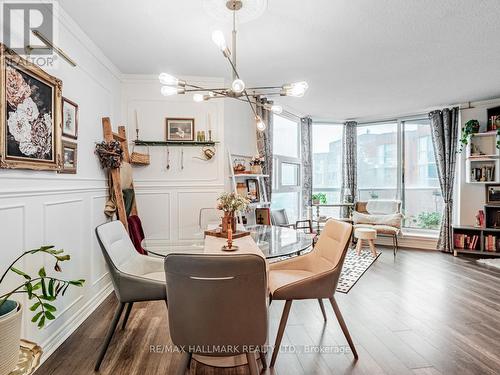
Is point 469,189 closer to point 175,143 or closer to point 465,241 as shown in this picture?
point 465,241

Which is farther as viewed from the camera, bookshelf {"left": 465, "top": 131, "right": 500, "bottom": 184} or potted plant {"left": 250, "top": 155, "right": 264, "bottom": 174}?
bookshelf {"left": 465, "top": 131, "right": 500, "bottom": 184}

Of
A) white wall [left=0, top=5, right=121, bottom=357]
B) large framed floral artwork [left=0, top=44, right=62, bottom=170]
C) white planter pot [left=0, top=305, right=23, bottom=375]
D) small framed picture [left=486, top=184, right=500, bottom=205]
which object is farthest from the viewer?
small framed picture [left=486, top=184, right=500, bottom=205]

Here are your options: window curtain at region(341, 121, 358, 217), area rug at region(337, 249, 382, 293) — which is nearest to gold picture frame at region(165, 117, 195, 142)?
area rug at region(337, 249, 382, 293)

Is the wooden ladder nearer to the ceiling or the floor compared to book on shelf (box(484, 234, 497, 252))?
nearer to the ceiling

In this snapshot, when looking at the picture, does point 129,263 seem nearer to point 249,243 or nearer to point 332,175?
point 249,243

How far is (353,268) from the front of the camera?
13.8ft

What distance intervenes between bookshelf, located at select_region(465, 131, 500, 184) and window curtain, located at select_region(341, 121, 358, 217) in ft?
6.38

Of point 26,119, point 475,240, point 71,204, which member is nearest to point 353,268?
point 475,240

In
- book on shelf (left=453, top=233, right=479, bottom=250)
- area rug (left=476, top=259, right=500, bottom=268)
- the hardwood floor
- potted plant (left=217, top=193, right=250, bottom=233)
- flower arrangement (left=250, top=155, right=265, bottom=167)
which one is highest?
flower arrangement (left=250, top=155, right=265, bottom=167)

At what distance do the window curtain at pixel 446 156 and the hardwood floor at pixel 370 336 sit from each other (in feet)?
6.04

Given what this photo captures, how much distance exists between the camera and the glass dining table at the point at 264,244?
2012mm

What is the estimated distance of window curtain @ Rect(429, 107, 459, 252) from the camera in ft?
17.0

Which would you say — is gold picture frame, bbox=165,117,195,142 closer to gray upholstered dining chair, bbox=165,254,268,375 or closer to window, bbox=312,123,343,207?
gray upholstered dining chair, bbox=165,254,268,375

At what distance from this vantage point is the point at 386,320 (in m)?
2.63
